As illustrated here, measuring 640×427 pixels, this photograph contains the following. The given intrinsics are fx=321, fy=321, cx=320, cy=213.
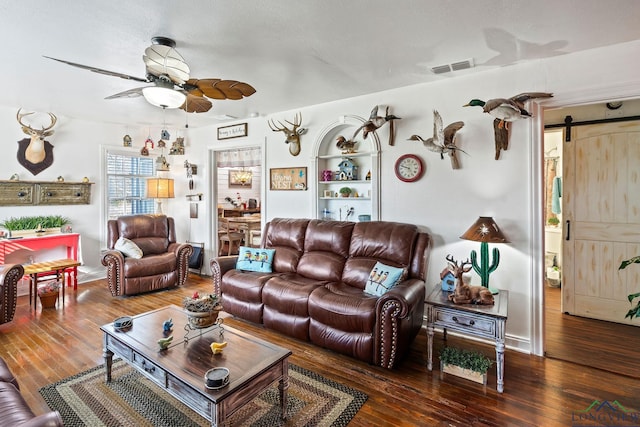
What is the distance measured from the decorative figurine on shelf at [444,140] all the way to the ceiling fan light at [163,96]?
2.22 m

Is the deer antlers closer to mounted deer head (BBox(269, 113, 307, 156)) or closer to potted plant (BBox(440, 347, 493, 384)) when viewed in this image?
mounted deer head (BBox(269, 113, 307, 156))

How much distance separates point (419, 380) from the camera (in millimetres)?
2475

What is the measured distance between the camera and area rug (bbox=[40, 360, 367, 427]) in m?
2.03

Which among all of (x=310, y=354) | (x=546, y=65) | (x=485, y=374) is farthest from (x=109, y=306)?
(x=546, y=65)

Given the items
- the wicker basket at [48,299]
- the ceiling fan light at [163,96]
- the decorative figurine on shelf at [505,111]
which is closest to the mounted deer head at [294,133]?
the ceiling fan light at [163,96]

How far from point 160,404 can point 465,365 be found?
2232mm

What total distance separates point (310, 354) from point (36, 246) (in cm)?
420

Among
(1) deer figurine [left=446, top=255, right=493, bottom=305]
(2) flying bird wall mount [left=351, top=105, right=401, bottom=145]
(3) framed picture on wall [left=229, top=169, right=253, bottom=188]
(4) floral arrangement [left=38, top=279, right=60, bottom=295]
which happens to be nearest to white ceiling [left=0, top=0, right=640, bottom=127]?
(2) flying bird wall mount [left=351, top=105, right=401, bottom=145]

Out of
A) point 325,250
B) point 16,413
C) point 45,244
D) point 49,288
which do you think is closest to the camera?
point 16,413

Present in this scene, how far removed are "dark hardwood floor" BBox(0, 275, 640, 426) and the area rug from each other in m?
0.11

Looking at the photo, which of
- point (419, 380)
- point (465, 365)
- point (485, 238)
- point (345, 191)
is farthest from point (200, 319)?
point (345, 191)

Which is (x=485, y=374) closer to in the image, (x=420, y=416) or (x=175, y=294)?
(x=420, y=416)

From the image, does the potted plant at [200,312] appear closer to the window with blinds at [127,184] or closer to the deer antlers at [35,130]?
the deer antlers at [35,130]

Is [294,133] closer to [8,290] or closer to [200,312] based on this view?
[200,312]
